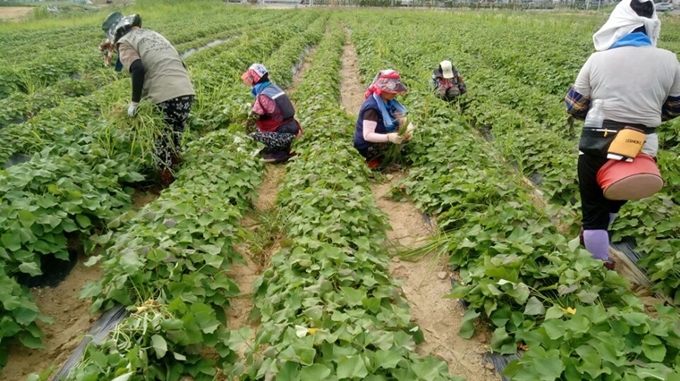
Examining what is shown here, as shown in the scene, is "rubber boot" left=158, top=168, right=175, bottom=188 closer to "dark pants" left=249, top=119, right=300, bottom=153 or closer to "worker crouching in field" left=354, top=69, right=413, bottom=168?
"dark pants" left=249, top=119, right=300, bottom=153

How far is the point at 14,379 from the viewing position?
8.12ft

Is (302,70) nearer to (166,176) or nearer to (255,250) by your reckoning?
(166,176)

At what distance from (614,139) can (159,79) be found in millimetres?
3774

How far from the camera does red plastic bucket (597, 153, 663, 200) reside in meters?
2.70

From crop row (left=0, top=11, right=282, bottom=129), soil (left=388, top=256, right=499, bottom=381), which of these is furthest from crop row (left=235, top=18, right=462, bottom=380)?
crop row (left=0, top=11, right=282, bottom=129)

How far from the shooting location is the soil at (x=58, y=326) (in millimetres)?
2566

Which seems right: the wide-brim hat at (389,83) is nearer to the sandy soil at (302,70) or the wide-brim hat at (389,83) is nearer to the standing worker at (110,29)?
the standing worker at (110,29)

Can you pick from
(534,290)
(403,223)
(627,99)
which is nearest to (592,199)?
(627,99)

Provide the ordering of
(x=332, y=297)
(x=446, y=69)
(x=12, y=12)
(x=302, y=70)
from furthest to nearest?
(x=12, y=12), (x=302, y=70), (x=446, y=69), (x=332, y=297)

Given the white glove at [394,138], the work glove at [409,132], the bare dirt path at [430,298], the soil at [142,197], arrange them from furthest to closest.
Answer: the work glove at [409,132] → the white glove at [394,138] → the soil at [142,197] → the bare dirt path at [430,298]

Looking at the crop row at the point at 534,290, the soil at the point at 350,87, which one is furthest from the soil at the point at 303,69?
the crop row at the point at 534,290

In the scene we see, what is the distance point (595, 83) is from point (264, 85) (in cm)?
369

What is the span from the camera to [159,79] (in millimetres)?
4434

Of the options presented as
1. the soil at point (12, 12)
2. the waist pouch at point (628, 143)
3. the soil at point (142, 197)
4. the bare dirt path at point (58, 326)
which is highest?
the soil at point (12, 12)
